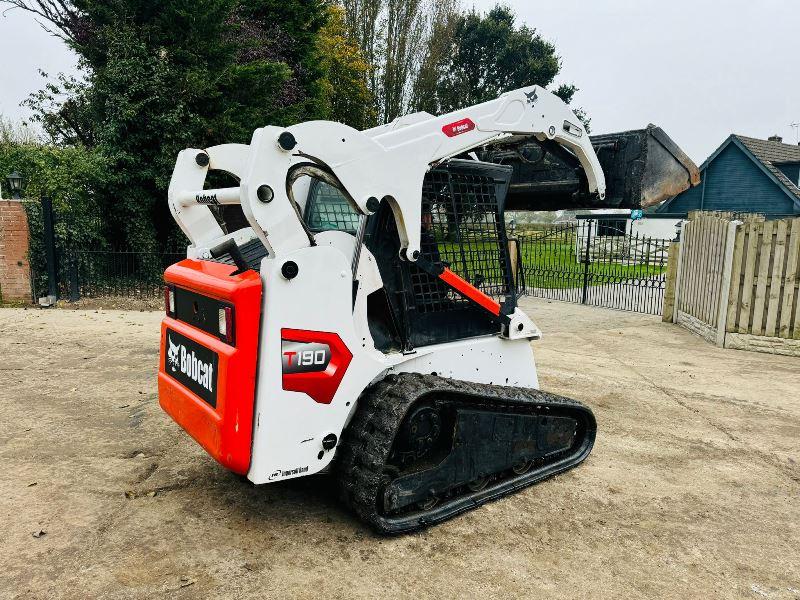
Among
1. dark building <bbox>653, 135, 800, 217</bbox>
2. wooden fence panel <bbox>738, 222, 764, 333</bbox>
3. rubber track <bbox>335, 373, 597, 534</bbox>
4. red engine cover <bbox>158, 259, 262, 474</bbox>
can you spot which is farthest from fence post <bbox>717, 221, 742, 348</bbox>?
dark building <bbox>653, 135, 800, 217</bbox>

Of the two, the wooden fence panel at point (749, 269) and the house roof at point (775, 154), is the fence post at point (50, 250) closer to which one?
the wooden fence panel at point (749, 269)

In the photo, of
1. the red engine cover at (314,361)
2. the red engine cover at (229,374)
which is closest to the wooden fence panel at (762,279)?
the red engine cover at (314,361)

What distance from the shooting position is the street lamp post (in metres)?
11.0

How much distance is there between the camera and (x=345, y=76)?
2644cm

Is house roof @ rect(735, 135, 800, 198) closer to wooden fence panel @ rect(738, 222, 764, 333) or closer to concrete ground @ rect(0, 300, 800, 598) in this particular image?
wooden fence panel @ rect(738, 222, 764, 333)

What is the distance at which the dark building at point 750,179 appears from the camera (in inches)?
1058

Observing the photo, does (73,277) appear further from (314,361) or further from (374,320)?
(314,361)

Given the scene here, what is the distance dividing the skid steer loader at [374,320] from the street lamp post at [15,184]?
30.2ft

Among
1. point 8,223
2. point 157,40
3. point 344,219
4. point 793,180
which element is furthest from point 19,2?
point 793,180

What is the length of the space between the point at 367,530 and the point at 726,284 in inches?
285

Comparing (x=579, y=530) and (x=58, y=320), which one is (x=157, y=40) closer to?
→ (x=58, y=320)

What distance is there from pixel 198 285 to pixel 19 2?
16134mm

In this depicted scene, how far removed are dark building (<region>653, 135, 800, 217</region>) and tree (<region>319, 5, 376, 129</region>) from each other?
1709 centimetres

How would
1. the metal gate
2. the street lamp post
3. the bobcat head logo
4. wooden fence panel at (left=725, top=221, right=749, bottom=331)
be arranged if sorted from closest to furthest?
the bobcat head logo
wooden fence panel at (left=725, top=221, right=749, bottom=331)
the street lamp post
the metal gate
